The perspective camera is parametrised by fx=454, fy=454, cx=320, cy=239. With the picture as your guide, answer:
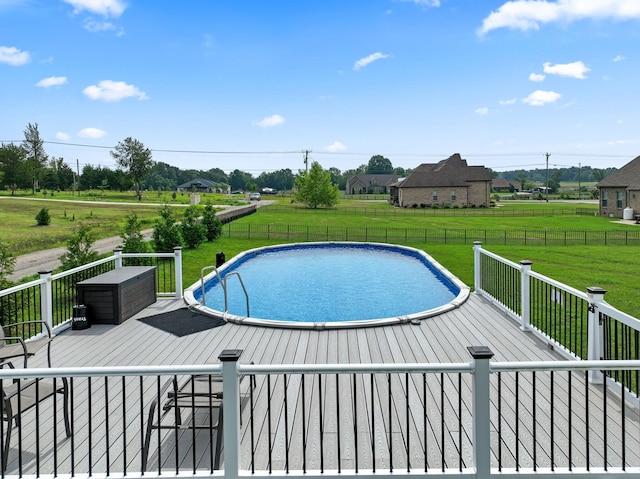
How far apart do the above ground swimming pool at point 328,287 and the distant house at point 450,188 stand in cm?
3802

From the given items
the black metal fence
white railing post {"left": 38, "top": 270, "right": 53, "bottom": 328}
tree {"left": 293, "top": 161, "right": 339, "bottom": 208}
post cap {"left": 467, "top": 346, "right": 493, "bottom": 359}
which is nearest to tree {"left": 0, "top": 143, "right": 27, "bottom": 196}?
tree {"left": 293, "top": 161, "right": 339, "bottom": 208}

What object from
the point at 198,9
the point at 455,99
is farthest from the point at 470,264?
the point at 455,99

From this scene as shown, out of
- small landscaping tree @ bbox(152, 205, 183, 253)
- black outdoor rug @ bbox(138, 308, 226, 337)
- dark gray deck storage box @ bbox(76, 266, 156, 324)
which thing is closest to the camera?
black outdoor rug @ bbox(138, 308, 226, 337)

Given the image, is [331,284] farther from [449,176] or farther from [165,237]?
[449,176]

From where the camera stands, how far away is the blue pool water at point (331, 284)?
1113cm

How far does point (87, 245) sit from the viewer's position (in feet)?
36.6

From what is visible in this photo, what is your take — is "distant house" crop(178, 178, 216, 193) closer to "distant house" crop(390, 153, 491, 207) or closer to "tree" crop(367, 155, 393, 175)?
"tree" crop(367, 155, 393, 175)

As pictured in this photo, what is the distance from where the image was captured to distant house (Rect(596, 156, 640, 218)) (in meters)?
34.3

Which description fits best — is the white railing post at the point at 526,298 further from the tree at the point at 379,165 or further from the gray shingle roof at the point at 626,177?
the tree at the point at 379,165

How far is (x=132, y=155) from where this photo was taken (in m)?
70.5

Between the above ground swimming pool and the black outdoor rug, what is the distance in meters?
0.22

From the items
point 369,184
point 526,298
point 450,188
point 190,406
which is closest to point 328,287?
point 526,298

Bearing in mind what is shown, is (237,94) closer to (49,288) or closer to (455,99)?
(455,99)

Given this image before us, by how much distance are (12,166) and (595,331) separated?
7347 cm
